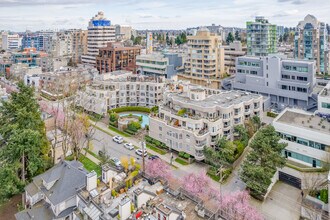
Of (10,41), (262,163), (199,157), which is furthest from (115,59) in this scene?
(10,41)

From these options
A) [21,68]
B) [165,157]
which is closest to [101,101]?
[165,157]

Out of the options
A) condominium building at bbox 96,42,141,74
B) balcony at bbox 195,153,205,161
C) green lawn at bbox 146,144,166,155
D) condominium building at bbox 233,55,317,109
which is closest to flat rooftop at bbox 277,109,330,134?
balcony at bbox 195,153,205,161

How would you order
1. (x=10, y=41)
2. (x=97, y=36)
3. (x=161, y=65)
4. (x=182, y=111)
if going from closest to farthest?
(x=182, y=111) < (x=161, y=65) < (x=97, y=36) < (x=10, y=41)

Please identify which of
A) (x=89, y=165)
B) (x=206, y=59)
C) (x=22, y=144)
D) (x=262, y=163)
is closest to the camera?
(x=22, y=144)

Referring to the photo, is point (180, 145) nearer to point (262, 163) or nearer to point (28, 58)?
point (262, 163)

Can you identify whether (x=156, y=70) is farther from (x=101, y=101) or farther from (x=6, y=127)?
(x=6, y=127)

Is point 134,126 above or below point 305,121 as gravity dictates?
below
